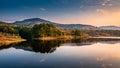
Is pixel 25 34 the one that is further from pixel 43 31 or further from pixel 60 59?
pixel 60 59

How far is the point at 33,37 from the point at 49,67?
112 m

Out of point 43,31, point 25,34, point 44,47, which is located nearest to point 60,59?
Result: point 44,47

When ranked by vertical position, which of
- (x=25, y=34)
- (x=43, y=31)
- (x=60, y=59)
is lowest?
(x=60, y=59)

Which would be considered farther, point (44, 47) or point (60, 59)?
point (44, 47)

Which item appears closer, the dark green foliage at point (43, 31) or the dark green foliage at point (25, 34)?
the dark green foliage at point (25, 34)

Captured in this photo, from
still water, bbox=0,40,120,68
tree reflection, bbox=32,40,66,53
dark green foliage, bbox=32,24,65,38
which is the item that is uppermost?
dark green foliage, bbox=32,24,65,38

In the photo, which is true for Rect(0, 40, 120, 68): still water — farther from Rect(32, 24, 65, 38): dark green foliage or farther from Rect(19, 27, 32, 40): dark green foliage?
Rect(32, 24, 65, 38): dark green foliage

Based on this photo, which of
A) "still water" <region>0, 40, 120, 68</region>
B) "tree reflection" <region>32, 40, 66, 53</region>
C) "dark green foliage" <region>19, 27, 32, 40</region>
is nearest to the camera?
"still water" <region>0, 40, 120, 68</region>

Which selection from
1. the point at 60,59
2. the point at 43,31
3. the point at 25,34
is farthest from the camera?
the point at 43,31

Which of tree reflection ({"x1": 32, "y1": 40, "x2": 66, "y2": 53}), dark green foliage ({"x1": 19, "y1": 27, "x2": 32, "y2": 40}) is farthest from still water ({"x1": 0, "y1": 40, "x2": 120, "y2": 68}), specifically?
dark green foliage ({"x1": 19, "y1": 27, "x2": 32, "y2": 40})

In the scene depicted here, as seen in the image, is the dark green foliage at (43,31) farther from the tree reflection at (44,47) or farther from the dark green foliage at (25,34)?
the tree reflection at (44,47)

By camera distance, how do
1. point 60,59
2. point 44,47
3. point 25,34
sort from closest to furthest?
point 60,59 < point 44,47 < point 25,34

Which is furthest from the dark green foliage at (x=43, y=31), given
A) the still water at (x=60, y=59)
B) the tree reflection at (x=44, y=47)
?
the still water at (x=60, y=59)

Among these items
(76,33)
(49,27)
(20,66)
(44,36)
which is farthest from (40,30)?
(20,66)
